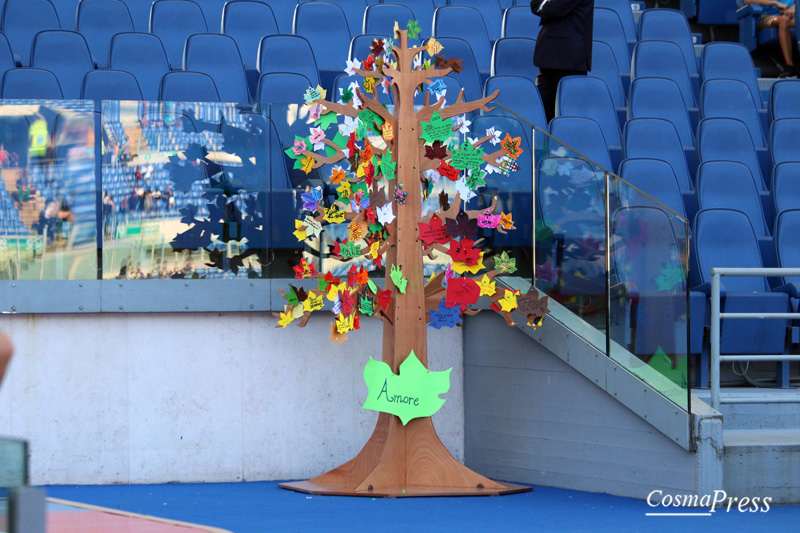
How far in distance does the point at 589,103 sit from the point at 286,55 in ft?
6.53

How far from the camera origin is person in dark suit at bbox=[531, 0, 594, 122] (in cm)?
626

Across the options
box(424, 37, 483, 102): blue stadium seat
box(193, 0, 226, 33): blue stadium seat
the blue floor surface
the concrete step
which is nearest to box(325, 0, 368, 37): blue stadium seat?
box(193, 0, 226, 33): blue stadium seat

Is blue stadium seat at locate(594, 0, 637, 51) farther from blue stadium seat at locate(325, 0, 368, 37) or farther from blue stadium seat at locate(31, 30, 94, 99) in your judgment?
blue stadium seat at locate(31, 30, 94, 99)

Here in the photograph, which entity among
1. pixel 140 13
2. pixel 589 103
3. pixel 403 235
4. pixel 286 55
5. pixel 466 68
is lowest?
pixel 403 235

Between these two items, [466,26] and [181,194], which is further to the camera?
[466,26]

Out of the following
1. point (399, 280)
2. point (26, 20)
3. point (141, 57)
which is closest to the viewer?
point (399, 280)

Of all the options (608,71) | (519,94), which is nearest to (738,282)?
(519,94)

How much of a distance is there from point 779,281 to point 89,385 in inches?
136

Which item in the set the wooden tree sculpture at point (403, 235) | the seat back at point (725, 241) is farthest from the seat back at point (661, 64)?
the wooden tree sculpture at point (403, 235)

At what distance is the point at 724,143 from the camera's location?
6.14 m

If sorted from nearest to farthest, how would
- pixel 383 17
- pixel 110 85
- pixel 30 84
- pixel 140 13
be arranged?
pixel 30 84
pixel 110 85
pixel 383 17
pixel 140 13

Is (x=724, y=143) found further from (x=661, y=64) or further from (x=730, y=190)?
(x=661, y=64)

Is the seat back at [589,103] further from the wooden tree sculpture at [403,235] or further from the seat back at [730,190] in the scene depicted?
the wooden tree sculpture at [403,235]

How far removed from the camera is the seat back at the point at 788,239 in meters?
5.33
